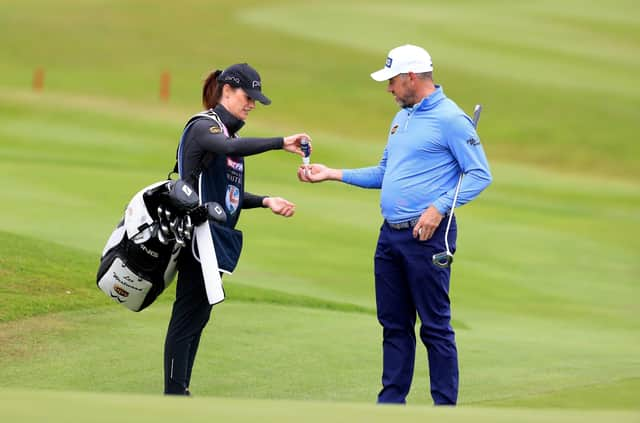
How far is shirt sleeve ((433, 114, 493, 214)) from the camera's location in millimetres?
6590

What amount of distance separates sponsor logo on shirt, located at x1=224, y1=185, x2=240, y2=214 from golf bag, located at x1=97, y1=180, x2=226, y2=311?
0.23 m

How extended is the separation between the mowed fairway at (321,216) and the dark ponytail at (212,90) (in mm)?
1635

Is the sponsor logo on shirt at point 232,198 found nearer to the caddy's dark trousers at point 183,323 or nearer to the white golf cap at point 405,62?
the caddy's dark trousers at point 183,323

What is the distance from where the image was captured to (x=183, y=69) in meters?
37.4

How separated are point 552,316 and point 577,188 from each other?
46.6ft

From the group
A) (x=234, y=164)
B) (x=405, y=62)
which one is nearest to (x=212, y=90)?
(x=234, y=164)

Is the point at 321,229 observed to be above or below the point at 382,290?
below

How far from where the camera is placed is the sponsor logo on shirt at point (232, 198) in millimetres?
6734

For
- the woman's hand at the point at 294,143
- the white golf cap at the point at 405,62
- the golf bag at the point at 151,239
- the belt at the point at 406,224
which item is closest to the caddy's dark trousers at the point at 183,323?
the golf bag at the point at 151,239

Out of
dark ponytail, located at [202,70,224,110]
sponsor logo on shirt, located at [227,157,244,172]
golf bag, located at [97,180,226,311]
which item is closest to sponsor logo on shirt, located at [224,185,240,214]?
sponsor logo on shirt, located at [227,157,244,172]

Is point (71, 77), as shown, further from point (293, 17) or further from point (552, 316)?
point (552, 316)

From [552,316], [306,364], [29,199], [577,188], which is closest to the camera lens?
[306,364]

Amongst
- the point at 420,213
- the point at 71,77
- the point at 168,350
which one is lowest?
the point at 71,77

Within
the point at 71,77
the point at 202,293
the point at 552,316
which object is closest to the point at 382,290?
the point at 202,293
